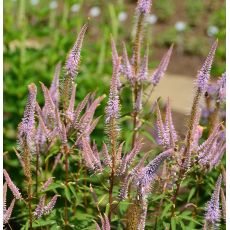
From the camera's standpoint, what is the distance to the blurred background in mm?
6566

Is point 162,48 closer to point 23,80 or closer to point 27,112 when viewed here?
point 23,80

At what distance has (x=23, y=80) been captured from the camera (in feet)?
21.4

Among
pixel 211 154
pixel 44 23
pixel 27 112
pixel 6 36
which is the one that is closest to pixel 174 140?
pixel 211 154

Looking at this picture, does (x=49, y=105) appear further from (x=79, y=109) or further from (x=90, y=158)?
(x=90, y=158)

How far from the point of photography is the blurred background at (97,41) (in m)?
6.57

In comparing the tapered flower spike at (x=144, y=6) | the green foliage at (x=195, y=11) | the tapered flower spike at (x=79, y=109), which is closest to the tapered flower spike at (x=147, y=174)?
the tapered flower spike at (x=79, y=109)

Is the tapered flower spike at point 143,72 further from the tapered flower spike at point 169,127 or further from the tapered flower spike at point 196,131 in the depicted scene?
the tapered flower spike at point 169,127

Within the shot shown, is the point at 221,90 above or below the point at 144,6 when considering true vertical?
below

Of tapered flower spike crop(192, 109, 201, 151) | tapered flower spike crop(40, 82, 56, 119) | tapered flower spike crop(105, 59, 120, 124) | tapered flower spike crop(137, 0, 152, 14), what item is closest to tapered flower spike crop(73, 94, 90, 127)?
tapered flower spike crop(40, 82, 56, 119)

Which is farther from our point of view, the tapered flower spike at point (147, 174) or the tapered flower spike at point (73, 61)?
the tapered flower spike at point (73, 61)

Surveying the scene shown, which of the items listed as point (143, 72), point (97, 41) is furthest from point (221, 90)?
point (97, 41)

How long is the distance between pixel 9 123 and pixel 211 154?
3.41 meters

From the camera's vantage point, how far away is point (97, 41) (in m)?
10.4

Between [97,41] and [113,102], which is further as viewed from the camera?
[97,41]
